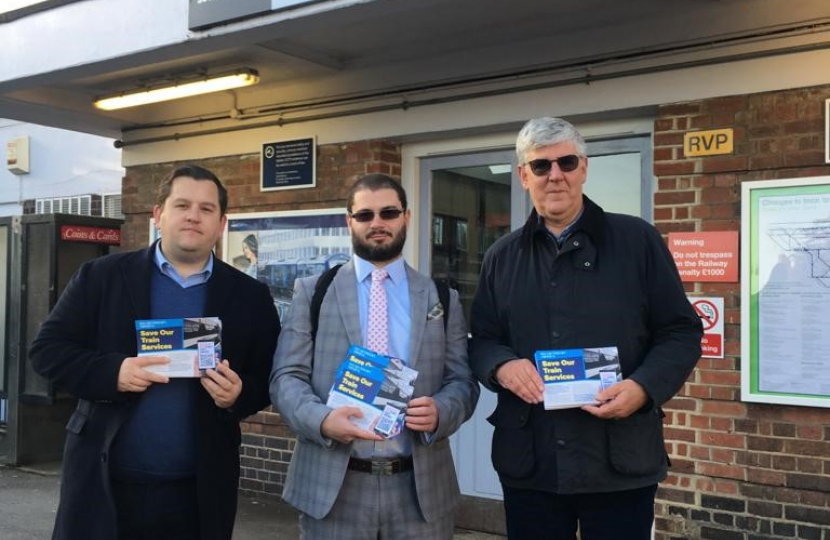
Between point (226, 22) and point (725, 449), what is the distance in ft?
12.5

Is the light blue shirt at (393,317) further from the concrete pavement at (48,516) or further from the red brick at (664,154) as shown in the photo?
the concrete pavement at (48,516)

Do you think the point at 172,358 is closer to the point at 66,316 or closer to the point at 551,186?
the point at 66,316

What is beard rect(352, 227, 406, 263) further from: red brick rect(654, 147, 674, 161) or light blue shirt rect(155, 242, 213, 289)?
red brick rect(654, 147, 674, 161)

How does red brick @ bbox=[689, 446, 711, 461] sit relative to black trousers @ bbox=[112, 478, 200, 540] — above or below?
below

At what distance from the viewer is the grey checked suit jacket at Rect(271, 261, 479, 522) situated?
9.12 ft

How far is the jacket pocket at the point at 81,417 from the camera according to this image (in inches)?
116

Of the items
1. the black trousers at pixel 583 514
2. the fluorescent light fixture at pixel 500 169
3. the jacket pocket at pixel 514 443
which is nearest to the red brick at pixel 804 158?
the fluorescent light fixture at pixel 500 169

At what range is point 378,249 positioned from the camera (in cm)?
292

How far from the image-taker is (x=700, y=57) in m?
4.72

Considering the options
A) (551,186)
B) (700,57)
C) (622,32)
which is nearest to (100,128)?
(622,32)

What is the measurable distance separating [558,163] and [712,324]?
237cm

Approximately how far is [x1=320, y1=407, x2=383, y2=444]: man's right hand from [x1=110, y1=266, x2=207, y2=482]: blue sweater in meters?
0.58

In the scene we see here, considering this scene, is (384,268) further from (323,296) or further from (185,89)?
(185,89)

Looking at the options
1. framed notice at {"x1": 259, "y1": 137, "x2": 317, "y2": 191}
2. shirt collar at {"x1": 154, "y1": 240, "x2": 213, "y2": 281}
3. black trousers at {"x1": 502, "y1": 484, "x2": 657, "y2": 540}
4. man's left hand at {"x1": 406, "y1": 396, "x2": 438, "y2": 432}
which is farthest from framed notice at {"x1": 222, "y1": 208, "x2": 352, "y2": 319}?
black trousers at {"x1": 502, "y1": 484, "x2": 657, "y2": 540}
